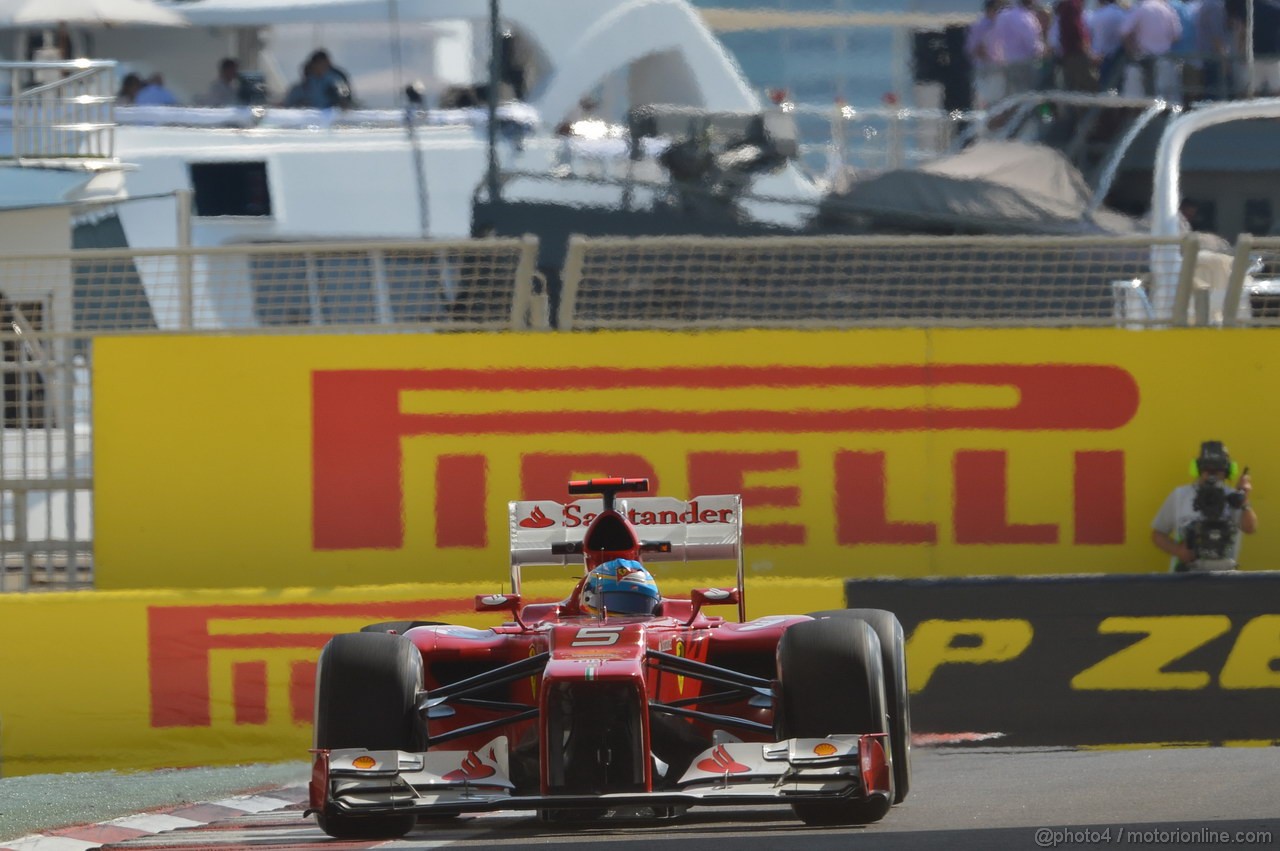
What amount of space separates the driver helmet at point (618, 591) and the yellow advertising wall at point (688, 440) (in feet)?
8.09

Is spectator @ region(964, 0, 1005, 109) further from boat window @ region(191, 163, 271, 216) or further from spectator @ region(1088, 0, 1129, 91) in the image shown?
boat window @ region(191, 163, 271, 216)

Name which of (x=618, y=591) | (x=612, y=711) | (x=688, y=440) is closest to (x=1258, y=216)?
(x=688, y=440)

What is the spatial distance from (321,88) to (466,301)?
37.1 ft

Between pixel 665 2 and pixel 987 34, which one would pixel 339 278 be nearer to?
pixel 987 34

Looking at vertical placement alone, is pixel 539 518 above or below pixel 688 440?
below

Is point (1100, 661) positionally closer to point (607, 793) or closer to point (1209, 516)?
point (1209, 516)

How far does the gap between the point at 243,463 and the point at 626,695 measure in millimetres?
4102

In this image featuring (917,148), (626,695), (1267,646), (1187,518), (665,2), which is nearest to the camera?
(626,695)

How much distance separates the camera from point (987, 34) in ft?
59.8

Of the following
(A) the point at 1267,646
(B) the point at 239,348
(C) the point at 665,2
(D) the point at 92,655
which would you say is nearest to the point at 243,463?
(B) the point at 239,348

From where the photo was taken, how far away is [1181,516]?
32.6 ft

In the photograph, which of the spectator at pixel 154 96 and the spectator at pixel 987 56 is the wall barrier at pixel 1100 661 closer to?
the spectator at pixel 987 56

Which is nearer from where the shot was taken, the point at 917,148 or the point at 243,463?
the point at 243,463

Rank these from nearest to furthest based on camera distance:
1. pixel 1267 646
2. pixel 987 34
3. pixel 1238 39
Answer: pixel 1267 646 → pixel 1238 39 → pixel 987 34
